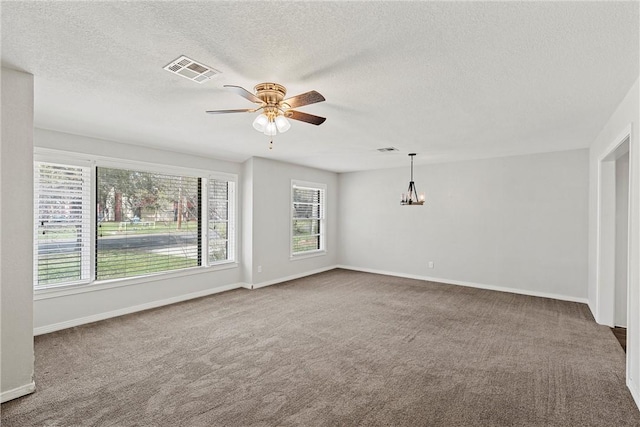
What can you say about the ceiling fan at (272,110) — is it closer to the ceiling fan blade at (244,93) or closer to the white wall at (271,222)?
the ceiling fan blade at (244,93)

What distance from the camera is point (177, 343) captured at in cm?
348

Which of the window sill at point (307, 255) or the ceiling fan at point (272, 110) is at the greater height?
the ceiling fan at point (272, 110)

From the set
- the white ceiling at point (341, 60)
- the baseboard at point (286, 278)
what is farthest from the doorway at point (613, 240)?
the baseboard at point (286, 278)

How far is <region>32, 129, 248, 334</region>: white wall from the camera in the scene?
3807 mm

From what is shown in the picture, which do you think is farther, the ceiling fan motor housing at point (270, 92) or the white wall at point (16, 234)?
the ceiling fan motor housing at point (270, 92)

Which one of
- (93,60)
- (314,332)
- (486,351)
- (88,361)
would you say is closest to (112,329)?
(88,361)

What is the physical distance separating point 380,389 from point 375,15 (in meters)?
2.71

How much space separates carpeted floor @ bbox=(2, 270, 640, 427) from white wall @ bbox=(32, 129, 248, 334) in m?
0.24

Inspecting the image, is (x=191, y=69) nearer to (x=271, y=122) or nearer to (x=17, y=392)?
(x=271, y=122)

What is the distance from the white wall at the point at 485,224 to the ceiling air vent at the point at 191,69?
5.44m

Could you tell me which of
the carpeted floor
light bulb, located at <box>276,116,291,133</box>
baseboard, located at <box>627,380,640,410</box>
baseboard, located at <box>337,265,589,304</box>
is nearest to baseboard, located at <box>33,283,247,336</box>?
the carpeted floor

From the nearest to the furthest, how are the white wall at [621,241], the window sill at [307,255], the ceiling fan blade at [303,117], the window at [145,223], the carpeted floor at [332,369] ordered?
1. the carpeted floor at [332,369]
2. the ceiling fan blade at [303,117]
3. the white wall at [621,241]
4. the window at [145,223]
5. the window sill at [307,255]

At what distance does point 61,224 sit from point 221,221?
240 cm

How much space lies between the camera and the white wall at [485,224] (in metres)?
5.26
